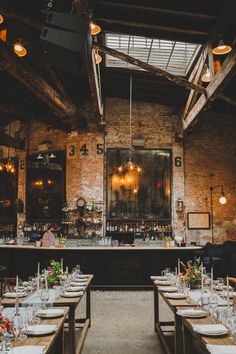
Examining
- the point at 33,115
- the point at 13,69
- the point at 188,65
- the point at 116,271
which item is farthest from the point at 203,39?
the point at 33,115

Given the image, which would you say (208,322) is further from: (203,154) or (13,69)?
(203,154)

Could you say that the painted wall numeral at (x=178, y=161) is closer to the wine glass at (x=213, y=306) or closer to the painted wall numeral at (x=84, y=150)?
the painted wall numeral at (x=84, y=150)

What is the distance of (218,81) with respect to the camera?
7398mm

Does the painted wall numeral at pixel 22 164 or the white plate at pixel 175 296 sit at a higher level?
the painted wall numeral at pixel 22 164

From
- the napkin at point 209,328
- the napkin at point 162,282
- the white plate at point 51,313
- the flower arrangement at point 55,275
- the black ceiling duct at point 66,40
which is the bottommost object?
the napkin at point 162,282

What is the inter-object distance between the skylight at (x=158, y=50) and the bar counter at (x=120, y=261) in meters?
4.64

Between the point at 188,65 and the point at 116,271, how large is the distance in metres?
5.47

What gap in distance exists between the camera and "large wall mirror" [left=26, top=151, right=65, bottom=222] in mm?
12500

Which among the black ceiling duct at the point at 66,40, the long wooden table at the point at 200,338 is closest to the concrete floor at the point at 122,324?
the long wooden table at the point at 200,338

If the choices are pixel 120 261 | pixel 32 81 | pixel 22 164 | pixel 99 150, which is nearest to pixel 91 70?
pixel 32 81

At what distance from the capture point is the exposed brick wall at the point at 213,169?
40.4 feet

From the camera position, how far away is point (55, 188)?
497 inches

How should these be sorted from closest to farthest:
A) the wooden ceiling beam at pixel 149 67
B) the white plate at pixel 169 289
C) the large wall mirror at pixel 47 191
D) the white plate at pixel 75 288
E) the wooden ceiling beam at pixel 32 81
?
the white plate at pixel 169 289
the white plate at pixel 75 288
the wooden ceiling beam at pixel 149 67
the wooden ceiling beam at pixel 32 81
the large wall mirror at pixel 47 191

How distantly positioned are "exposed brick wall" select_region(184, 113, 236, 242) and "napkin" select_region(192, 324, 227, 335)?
920 centimetres
